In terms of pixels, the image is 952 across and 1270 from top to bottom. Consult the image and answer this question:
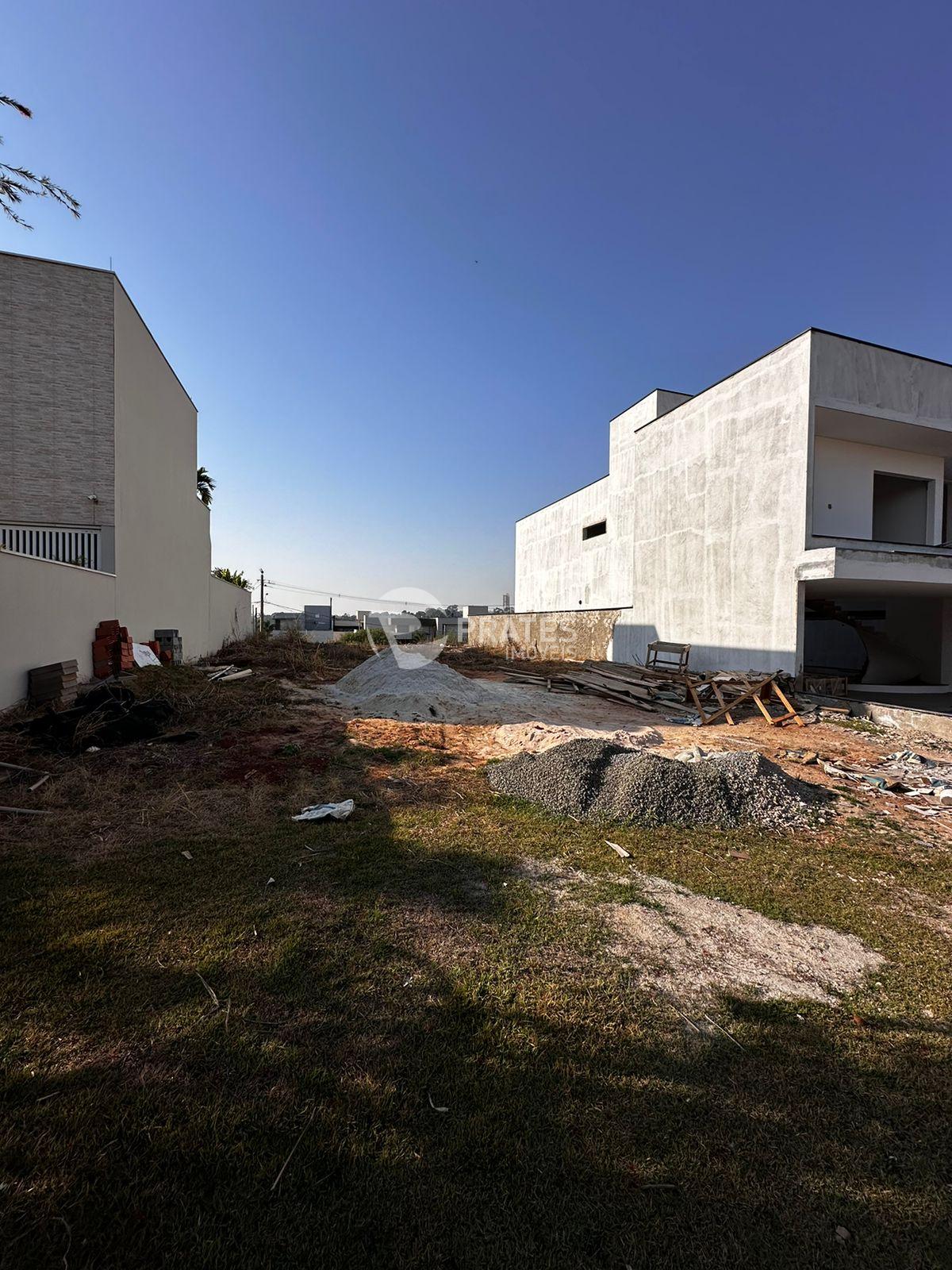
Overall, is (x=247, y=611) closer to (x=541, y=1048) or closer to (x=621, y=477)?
(x=621, y=477)

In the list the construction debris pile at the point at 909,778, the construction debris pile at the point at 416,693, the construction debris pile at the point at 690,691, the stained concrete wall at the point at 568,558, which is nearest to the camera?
the construction debris pile at the point at 909,778

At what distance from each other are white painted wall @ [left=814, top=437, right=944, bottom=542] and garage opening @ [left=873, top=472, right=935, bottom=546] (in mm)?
594

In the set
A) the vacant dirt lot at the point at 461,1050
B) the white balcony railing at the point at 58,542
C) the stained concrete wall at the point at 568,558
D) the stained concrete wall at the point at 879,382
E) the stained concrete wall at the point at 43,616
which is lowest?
the vacant dirt lot at the point at 461,1050

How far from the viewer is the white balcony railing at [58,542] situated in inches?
411

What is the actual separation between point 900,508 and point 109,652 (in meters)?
20.7

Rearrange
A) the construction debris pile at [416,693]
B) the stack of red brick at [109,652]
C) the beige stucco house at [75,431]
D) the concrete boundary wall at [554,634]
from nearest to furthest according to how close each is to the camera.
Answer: the construction debris pile at [416,693] → the stack of red brick at [109,652] → the beige stucco house at [75,431] → the concrete boundary wall at [554,634]

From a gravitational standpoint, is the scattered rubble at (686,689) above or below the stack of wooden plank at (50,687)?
below

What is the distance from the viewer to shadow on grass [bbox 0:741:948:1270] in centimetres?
148

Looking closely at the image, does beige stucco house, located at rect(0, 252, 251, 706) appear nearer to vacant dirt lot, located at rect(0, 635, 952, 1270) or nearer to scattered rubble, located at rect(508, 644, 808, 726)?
vacant dirt lot, located at rect(0, 635, 952, 1270)

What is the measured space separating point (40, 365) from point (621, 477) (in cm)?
1760

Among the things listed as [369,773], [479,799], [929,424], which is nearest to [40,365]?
[369,773]

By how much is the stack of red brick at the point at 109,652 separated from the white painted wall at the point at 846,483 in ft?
53.6

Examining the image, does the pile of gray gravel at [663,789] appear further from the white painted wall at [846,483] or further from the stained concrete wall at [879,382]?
the white painted wall at [846,483]

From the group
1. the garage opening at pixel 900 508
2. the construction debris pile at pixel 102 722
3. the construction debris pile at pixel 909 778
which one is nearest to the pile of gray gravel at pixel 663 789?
the construction debris pile at pixel 909 778
